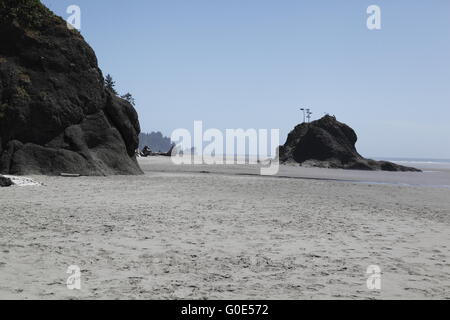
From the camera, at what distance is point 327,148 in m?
60.9

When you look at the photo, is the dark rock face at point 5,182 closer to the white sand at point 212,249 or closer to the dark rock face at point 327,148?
the white sand at point 212,249

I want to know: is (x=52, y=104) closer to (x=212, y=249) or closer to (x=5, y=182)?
(x=5, y=182)

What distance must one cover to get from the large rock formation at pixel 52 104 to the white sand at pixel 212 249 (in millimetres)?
7753

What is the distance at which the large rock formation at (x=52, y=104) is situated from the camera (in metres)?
19.7

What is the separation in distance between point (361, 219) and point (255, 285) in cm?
616

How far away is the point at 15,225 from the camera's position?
805 centimetres

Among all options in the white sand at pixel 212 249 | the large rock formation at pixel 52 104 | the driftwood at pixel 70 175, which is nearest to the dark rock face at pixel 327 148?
the large rock formation at pixel 52 104

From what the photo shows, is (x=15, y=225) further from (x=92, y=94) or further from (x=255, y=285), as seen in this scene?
(x=92, y=94)

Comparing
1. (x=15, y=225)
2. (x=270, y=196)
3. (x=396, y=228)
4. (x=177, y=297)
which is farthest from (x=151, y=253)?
(x=270, y=196)

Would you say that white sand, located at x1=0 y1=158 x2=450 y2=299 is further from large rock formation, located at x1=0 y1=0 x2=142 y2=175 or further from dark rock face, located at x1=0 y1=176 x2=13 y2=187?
large rock formation, located at x1=0 y1=0 x2=142 y2=175

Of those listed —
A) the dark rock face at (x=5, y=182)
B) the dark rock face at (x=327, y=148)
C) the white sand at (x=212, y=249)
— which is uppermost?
the dark rock face at (x=327, y=148)

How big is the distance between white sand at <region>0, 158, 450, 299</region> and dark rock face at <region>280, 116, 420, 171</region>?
147 ft

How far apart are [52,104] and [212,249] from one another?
16.8 meters

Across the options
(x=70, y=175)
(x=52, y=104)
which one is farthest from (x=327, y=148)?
(x=70, y=175)
